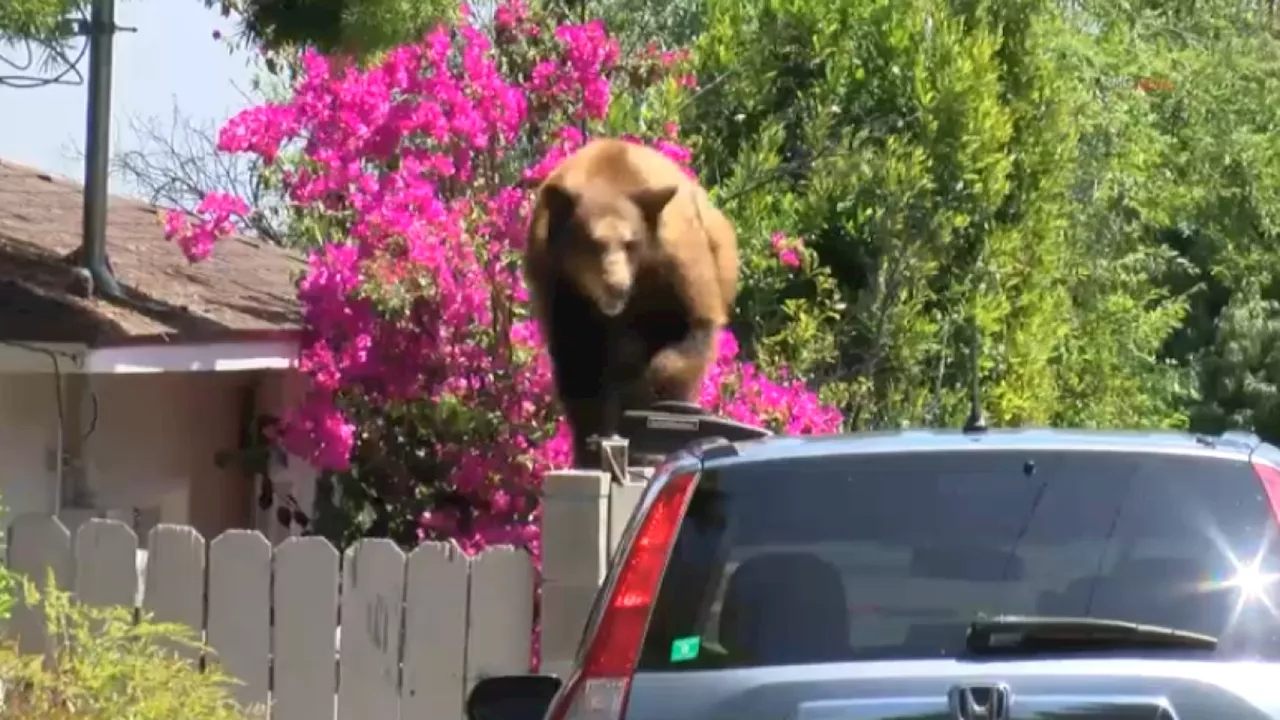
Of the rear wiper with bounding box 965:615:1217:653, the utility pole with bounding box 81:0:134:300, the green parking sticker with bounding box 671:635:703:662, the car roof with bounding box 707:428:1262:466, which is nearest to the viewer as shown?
the rear wiper with bounding box 965:615:1217:653

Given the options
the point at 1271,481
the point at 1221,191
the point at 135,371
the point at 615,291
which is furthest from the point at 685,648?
the point at 1221,191

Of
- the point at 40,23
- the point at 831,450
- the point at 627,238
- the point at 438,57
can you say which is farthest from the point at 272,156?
the point at 831,450

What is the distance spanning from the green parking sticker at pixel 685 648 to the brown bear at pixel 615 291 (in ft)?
13.8

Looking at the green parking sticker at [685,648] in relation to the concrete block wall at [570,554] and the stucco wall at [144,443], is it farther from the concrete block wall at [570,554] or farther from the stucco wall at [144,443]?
the stucco wall at [144,443]

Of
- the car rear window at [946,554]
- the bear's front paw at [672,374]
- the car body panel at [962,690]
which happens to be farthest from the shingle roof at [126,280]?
the car body panel at [962,690]

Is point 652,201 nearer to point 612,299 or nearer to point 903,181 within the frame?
point 612,299

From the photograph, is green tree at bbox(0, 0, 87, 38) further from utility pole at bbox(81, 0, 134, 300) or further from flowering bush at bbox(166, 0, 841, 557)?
flowering bush at bbox(166, 0, 841, 557)

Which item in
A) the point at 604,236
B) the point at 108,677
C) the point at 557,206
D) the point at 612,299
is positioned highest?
the point at 557,206

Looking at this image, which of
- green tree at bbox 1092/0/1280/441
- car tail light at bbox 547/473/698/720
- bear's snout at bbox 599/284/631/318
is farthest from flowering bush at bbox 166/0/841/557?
green tree at bbox 1092/0/1280/441

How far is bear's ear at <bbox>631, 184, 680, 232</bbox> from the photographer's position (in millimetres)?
8328

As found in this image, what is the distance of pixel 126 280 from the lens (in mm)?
10516

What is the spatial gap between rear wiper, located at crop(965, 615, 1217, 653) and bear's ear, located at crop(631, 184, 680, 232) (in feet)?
15.5

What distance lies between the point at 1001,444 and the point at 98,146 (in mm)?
7040

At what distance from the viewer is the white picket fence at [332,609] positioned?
24.3 ft
